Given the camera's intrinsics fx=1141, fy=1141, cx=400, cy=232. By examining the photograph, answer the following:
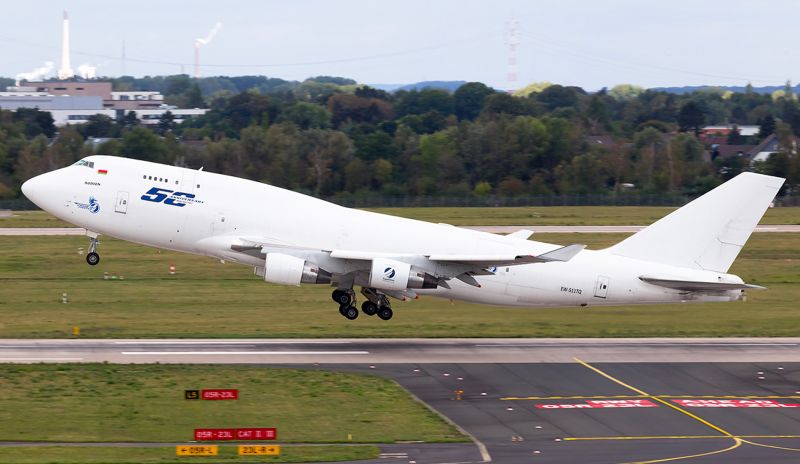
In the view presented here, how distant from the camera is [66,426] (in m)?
33.8

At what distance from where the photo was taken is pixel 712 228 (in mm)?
46562

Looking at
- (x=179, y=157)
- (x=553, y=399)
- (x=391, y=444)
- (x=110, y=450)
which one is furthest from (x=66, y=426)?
(x=179, y=157)

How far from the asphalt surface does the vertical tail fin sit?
3.92 metres

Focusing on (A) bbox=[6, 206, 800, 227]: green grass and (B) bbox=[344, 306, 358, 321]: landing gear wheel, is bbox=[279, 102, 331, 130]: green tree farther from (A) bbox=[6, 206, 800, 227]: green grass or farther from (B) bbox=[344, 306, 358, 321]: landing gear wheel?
(B) bbox=[344, 306, 358, 321]: landing gear wheel

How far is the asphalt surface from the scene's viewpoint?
32.5 m

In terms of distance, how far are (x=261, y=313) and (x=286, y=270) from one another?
11.1m

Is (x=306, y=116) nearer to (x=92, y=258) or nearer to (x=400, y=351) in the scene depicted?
(x=92, y=258)

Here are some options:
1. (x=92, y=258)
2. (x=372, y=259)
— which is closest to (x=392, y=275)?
(x=372, y=259)

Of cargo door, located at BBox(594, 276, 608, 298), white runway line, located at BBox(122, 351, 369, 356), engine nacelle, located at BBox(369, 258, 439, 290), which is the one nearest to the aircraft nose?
white runway line, located at BBox(122, 351, 369, 356)

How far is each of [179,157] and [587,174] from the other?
46533mm

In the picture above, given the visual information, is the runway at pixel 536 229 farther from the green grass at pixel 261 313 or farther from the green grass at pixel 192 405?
the green grass at pixel 192 405

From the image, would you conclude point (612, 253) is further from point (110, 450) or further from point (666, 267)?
→ point (110, 450)

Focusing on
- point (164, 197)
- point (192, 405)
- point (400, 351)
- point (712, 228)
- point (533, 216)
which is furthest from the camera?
point (533, 216)

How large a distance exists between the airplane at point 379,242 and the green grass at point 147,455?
13372 mm
